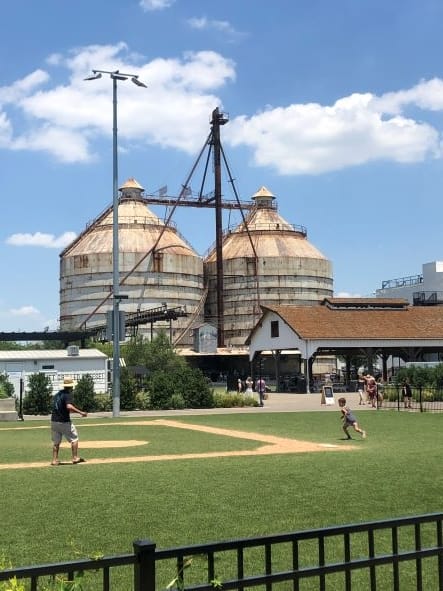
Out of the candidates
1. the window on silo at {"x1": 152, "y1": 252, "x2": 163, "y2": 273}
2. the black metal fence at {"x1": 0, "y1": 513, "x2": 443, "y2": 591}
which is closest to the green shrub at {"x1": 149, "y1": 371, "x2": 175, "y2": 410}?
the black metal fence at {"x1": 0, "y1": 513, "x2": 443, "y2": 591}

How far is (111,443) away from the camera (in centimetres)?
2006

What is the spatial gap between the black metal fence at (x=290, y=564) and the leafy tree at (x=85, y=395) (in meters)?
29.8

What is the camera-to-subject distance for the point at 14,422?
100 ft

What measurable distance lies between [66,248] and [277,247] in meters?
27.8

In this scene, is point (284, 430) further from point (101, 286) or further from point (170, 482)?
point (101, 286)

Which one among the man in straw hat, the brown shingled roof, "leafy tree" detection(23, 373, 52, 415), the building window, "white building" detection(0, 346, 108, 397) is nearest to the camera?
the man in straw hat

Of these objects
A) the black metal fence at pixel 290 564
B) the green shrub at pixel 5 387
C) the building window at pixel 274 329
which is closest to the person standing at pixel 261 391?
the green shrub at pixel 5 387

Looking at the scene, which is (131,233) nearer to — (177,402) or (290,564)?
(177,402)

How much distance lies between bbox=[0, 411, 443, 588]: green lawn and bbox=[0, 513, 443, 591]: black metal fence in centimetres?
81

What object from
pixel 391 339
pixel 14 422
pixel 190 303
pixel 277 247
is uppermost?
pixel 277 247

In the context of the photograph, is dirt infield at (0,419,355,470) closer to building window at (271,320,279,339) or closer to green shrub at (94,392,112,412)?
green shrub at (94,392,112,412)

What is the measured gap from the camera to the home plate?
19.3 metres

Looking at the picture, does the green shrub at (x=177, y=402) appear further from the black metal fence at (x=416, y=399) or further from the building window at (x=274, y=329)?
the building window at (x=274, y=329)

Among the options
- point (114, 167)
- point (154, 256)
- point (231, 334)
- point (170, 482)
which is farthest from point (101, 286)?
point (170, 482)
